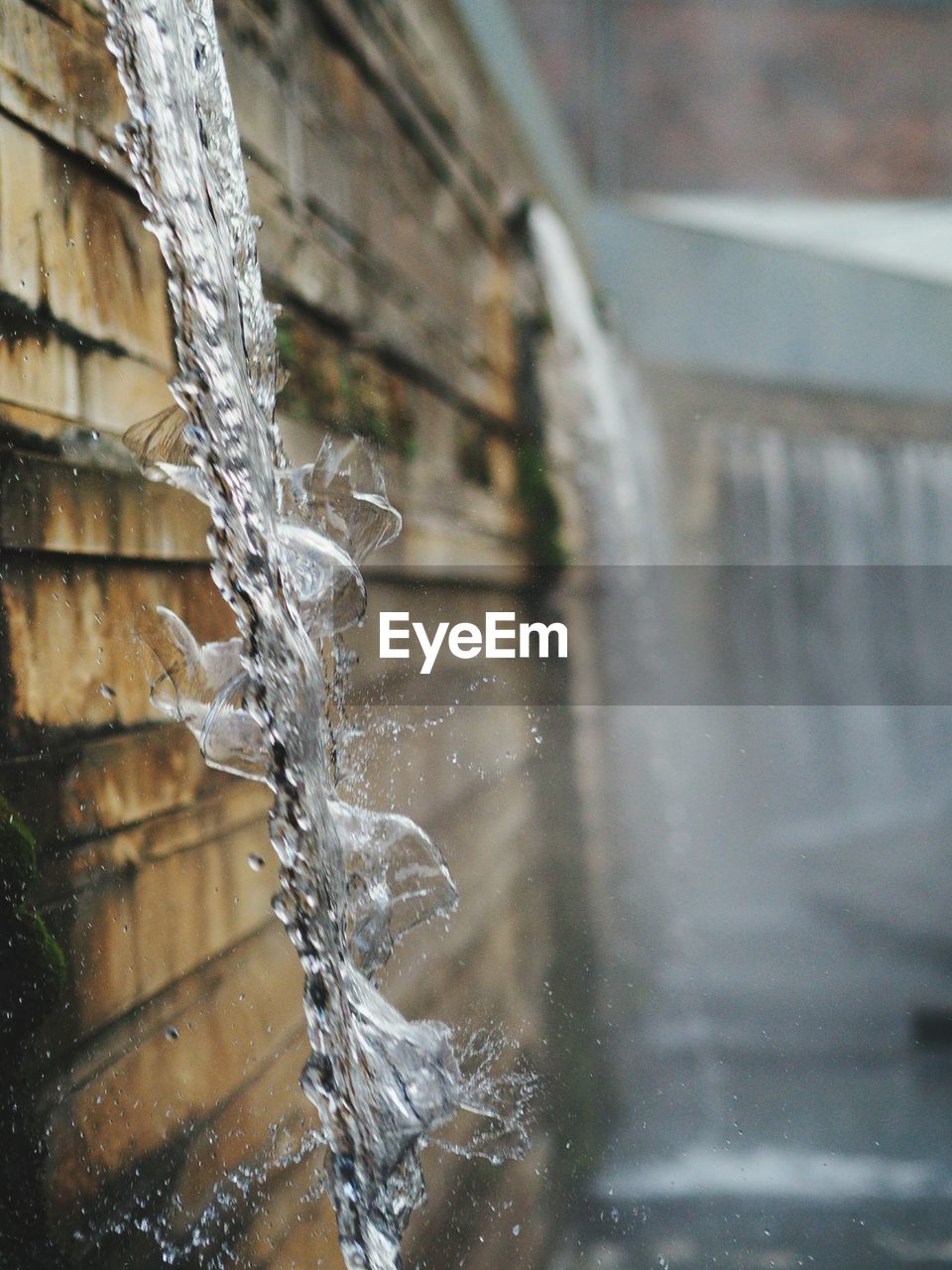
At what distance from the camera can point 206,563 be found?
1.16 metres

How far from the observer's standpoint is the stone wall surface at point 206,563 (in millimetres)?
933

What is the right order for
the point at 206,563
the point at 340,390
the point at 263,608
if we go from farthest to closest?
the point at 340,390
the point at 206,563
the point at 263,608

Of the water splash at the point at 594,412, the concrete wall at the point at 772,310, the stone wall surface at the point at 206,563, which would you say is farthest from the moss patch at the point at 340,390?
the concrete wall at the point at 772,310

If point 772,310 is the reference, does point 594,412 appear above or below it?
below

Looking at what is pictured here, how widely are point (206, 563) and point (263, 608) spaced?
0.17m

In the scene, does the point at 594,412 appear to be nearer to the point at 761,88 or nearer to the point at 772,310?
the point at 772,310

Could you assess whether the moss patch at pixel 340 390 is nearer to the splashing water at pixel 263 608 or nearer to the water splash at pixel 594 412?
the splashing water at pixel 263 608

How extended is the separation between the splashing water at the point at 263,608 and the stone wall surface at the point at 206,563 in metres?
0.04

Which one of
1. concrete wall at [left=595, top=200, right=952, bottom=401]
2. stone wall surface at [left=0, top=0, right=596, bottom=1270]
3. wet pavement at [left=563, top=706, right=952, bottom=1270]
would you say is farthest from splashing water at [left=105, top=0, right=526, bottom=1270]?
concrete wall at [left=595, top=200, right=952, bottom=401]

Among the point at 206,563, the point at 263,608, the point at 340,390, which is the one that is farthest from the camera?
the point at 340,390

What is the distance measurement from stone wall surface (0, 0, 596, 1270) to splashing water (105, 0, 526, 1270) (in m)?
0.04

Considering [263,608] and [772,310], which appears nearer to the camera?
[263,608]

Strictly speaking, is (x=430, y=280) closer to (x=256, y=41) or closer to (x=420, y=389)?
(x=420, y=389)

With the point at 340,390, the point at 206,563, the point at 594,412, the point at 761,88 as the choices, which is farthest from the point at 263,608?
the point at 761,88
